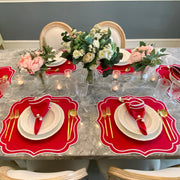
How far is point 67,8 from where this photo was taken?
8.53 feet

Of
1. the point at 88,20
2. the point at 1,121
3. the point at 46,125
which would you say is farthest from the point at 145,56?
the point at 88,20

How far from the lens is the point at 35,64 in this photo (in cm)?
100

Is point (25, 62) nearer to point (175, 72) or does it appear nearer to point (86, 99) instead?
point (86, 99)

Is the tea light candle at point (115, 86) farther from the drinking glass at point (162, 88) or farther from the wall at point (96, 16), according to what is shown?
the wall at point (96, 16)

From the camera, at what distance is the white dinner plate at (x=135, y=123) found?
89 cm

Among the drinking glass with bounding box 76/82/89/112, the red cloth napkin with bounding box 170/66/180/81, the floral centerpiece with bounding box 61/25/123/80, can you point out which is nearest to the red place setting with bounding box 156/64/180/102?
the red cloth napkin with bounding box 170/66/180/81

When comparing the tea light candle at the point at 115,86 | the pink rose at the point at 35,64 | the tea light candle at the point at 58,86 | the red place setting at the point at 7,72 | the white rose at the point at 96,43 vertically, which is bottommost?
the tea light candle at the point at 115,86

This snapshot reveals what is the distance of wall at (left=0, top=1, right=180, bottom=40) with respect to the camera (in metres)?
2.58

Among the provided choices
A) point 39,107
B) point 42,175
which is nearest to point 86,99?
point 39,107

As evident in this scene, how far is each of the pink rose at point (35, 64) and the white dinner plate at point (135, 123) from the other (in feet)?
1.94

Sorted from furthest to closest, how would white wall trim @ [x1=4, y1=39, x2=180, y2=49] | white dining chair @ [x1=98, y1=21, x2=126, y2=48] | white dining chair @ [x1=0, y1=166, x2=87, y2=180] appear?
white wall trim @ [x1=4, y1=39, x2=180, y2=49]
white dining chair @ [x1=98, y1=21, x2=126, y2=48]
white dining chair @ [x1=0, y1=166, x2=87, y2=180]

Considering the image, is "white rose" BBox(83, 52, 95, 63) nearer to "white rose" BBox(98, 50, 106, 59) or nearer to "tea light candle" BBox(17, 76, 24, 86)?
"white rose" BBox(98, 50, 106, 59)

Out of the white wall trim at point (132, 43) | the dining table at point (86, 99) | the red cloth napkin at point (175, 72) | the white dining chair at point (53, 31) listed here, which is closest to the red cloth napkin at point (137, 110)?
the dining table at point (86, 99)

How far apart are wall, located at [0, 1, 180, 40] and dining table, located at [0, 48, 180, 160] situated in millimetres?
1436
